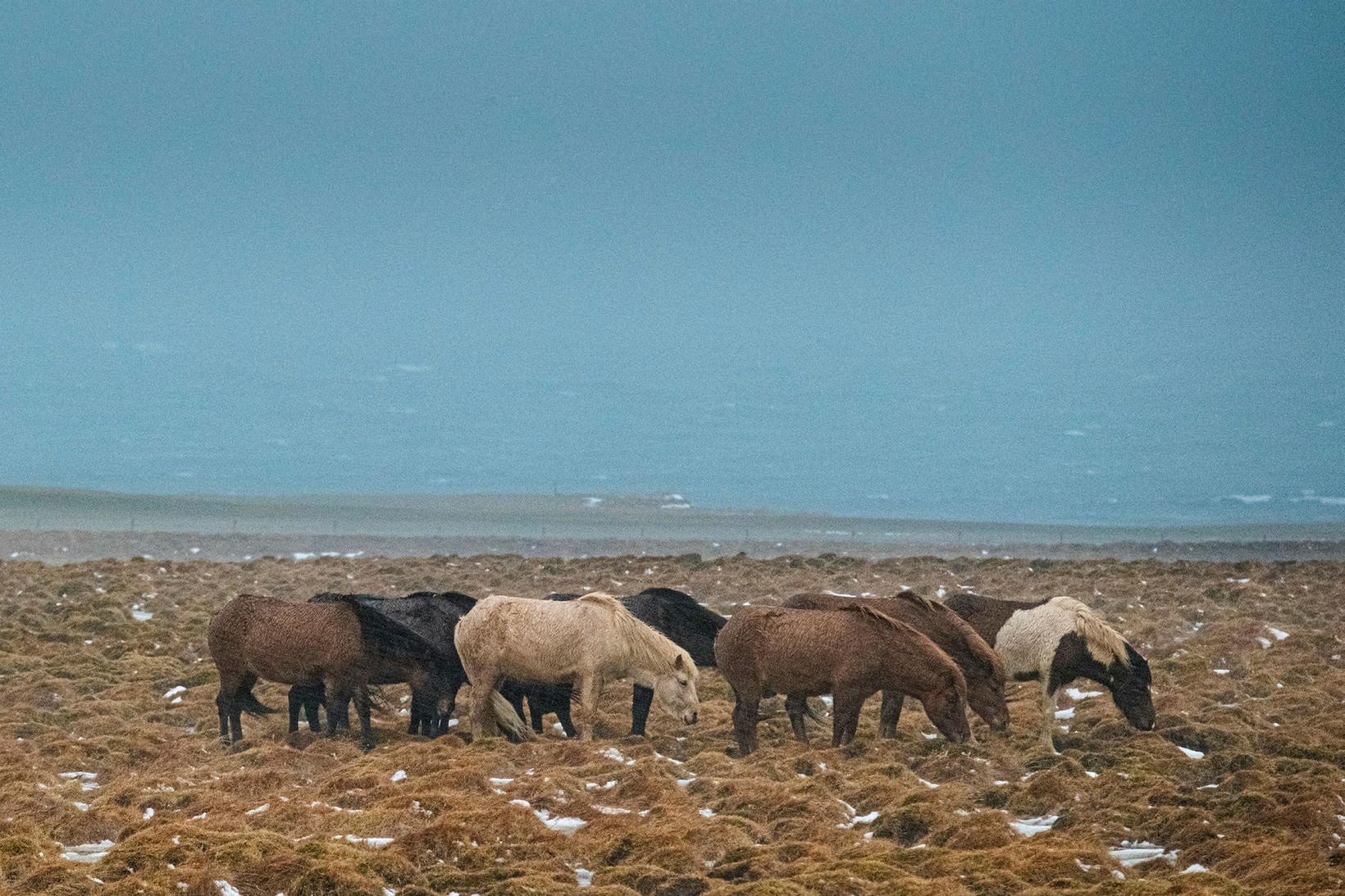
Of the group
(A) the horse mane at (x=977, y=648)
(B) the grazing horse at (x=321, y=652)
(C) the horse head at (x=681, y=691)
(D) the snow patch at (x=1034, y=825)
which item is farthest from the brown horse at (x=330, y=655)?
(D) the snow patch at (x=1034, y=825)

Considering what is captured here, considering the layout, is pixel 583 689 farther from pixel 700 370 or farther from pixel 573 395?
pixel 700 370

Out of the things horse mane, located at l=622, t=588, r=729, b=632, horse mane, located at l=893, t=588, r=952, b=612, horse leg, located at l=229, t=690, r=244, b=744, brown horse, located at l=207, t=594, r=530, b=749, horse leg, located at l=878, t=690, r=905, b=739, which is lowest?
horse leg, located at l=229, t=690, r=244, b=744

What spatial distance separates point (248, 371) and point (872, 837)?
151998mm

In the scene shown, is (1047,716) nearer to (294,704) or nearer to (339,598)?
(339,598)

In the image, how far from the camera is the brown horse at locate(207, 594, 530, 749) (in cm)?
1552

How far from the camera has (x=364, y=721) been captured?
15.3 meters

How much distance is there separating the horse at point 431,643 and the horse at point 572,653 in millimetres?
540

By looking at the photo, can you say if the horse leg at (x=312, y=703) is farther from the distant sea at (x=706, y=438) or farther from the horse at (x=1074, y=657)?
the distant sea at (x=706, y=438)

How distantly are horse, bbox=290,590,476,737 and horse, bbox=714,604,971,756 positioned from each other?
300cm

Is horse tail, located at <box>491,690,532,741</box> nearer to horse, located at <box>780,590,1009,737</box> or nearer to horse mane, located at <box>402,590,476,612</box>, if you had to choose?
horse mane, located at <box>402,590,476,612</box>

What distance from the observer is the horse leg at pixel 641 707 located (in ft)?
51.5

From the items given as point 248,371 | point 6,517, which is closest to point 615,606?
point 6,517

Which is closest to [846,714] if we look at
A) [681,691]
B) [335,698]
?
[681,691]

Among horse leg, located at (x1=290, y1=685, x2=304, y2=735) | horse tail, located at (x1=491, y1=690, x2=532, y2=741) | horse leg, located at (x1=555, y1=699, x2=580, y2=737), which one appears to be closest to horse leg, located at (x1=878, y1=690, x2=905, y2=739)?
horse leg, located at (x1=555, y1=699, x2=580, y2=737)
